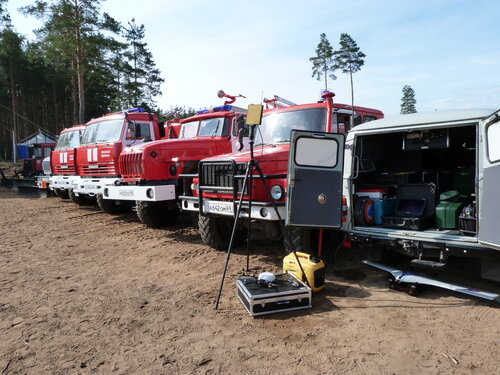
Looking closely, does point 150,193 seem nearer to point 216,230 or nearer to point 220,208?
point 216,230

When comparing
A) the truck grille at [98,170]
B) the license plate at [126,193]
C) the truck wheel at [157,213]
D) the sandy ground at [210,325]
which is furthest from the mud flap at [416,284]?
the truck grille at [98,170]

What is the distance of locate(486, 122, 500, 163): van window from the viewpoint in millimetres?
3229

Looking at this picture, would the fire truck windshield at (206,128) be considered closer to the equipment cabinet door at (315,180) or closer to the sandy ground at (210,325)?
the sandy ground at (210,325)

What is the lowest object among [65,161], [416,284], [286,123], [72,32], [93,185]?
[416,284]

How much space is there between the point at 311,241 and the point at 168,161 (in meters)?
3.77

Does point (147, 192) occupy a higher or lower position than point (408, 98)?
lower

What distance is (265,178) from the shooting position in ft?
14.4

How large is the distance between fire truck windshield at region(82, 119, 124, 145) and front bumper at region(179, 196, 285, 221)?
428cm

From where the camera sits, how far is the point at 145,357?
2.78 meters

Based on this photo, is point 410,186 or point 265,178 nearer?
point 265,178

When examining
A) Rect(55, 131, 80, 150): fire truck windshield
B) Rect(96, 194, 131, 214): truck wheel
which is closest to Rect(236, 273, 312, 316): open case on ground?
Rect(96, 194, 131, 214): truck wheel

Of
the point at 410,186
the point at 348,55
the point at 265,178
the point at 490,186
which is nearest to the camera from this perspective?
the point at 490,186

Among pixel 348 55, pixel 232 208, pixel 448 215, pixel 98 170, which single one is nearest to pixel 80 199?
pixel 98 170

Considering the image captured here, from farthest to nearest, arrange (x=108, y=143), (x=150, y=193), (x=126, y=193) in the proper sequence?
1. (x=108, y=143)
2. (x=126, y=193)
3. (x=150, y=193)
